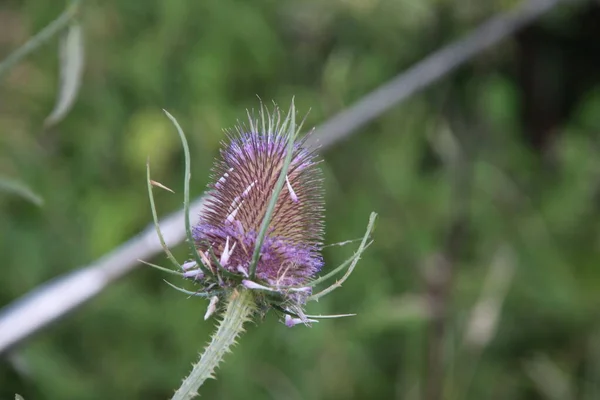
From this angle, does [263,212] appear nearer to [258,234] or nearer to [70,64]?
[258,234]

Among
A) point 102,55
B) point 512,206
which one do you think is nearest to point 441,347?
point 512,206

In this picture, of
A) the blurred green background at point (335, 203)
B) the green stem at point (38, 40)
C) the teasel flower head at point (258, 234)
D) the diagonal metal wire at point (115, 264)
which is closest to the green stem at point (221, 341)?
the teasel flower head at point (258, 234)

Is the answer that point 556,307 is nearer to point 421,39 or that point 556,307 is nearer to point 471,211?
point 471,211

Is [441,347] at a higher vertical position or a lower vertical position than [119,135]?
lower

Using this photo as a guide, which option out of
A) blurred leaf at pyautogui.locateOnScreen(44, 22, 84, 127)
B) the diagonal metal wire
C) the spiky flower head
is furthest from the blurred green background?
the spiky flower head

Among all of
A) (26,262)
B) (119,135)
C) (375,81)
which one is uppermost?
(375,81)

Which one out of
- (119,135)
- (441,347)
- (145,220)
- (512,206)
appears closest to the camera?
(441,347)

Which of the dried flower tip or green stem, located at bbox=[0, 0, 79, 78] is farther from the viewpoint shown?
green stem, located at bbox=[0, 0, 79, 78]

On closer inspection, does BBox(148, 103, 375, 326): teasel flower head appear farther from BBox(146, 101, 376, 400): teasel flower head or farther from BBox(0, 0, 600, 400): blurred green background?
BBox(0, 0, 600, 400): blurred green background
